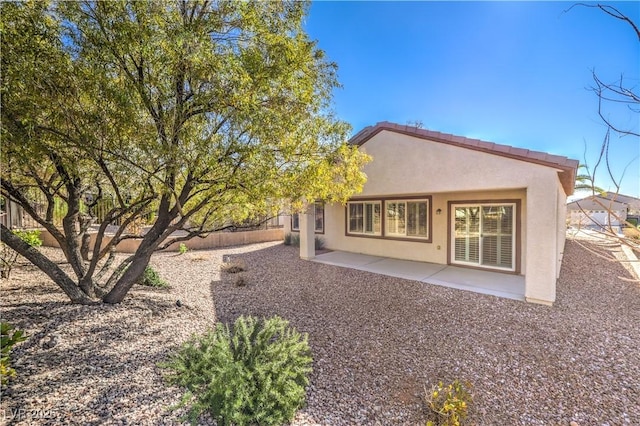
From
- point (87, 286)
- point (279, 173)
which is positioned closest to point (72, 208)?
point (87, 286)

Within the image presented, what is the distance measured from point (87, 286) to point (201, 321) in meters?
2.25

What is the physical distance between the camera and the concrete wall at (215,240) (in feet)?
41.5

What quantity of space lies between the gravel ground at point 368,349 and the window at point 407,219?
3469 mm

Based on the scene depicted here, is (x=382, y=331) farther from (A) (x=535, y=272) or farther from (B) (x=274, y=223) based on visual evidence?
(B) (x=274, y=223)

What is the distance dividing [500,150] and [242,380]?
7.56 m

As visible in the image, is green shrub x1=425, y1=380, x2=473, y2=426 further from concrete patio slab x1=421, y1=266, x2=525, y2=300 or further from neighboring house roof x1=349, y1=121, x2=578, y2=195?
neighboring house roof x1=349, y1=121, x2=578, y2=195

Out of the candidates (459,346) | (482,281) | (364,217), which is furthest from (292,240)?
(459,346)

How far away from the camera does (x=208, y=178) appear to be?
471 centimetres

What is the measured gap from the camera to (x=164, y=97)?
3.88m

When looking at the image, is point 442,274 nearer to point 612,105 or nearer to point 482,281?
point 482,281

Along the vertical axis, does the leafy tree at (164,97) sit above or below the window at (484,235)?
above

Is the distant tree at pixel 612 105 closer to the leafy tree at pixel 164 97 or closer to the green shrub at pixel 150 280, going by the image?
the leafy tree at pixel 164 97

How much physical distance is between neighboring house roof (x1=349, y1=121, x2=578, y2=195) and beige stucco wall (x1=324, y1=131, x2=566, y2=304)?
14 cm

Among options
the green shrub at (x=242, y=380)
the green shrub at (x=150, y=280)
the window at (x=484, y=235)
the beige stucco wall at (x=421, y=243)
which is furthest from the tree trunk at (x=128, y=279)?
the window at (x=484, y=235)
